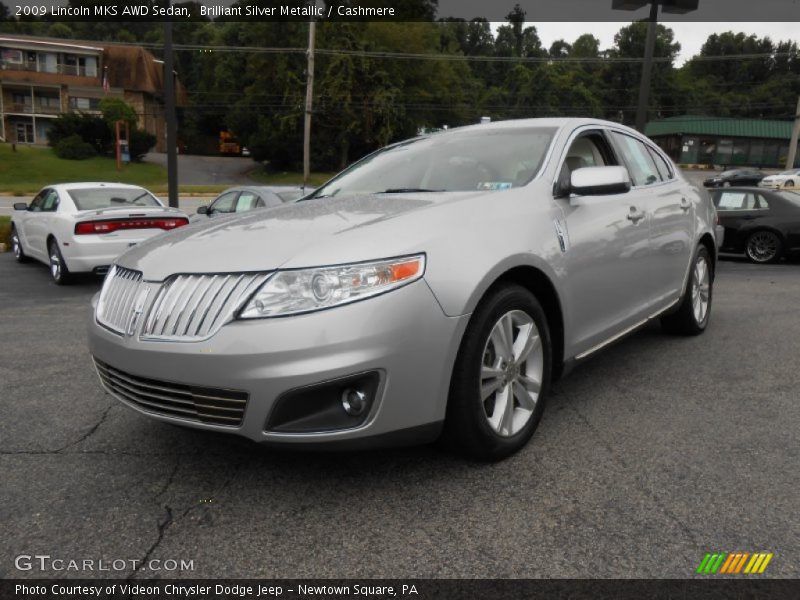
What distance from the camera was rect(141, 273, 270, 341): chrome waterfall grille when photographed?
95.0 inches

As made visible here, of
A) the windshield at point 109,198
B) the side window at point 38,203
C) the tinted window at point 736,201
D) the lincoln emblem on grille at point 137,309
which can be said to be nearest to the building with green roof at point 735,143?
the tinted window at point 736,201

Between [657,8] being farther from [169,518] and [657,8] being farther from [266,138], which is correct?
[266,138]

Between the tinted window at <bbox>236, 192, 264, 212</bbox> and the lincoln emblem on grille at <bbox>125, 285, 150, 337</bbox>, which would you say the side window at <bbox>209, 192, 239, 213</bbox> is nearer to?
the tinted window at <bbox>236, 192, 264, 212</bbox>

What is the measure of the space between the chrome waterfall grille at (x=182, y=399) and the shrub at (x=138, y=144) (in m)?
47.8

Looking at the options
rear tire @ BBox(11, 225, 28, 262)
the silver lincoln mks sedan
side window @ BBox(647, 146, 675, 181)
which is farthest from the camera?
rear tire @ BBox(11, 225, 28, 262)

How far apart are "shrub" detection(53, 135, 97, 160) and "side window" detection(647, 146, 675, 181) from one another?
4598cm

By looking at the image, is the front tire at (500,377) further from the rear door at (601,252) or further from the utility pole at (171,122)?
the utility pole at (171,122)

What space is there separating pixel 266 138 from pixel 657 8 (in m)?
40.3

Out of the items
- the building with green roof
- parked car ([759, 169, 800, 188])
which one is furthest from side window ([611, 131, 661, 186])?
the building with green roof

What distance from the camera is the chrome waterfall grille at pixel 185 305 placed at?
2416 mm

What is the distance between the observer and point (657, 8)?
13828mm

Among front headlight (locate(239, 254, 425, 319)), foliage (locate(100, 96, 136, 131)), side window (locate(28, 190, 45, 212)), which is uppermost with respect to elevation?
foliage (locate(100, 96, 136, 131))

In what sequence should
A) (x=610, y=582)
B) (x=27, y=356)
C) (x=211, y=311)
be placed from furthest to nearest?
(x=27, y=356) < (x=211, y=311) < (x=610, y=582)

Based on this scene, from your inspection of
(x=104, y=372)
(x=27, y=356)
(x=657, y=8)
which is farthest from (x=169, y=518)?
(x=657, y=8)
